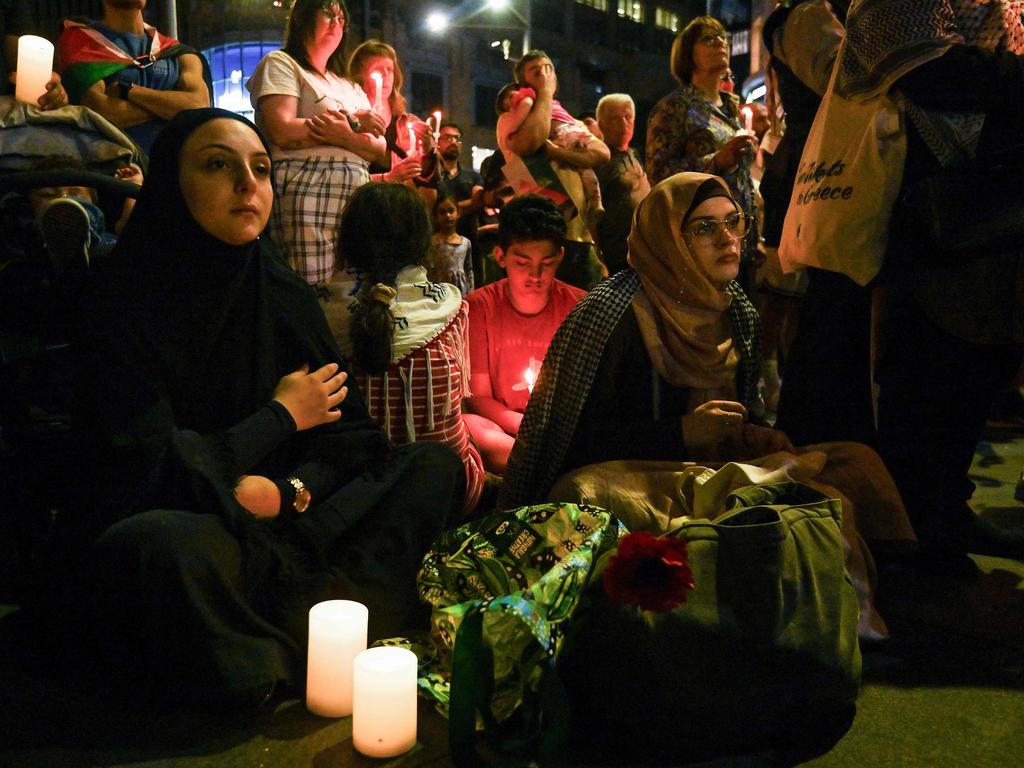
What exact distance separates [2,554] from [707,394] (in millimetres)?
2195

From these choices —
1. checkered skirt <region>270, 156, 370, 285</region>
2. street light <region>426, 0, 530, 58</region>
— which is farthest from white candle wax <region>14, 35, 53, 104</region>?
street light <region>426, 0, 530, 58</region>

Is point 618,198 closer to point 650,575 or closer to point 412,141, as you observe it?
point 412,141

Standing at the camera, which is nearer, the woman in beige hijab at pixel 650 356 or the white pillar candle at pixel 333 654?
the white pillar candle at pixel 333 654

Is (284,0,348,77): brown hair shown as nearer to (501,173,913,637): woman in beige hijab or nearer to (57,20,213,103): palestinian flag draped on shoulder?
(57,20,213,103): palestinian flag draped on shoulder

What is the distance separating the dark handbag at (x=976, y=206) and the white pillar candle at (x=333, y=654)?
1880mm

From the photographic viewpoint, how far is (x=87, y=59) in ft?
12.4

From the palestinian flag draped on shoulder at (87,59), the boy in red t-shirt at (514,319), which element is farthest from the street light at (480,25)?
the boy in red t-shirt at (514,319)

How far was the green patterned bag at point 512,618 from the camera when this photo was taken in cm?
184

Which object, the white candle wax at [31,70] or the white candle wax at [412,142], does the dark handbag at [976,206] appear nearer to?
the white candle wax at [31,70]

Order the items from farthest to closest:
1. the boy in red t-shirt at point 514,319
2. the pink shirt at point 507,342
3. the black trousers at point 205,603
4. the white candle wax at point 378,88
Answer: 1. the white candle wax at point 378,88
2. the pink shirt at point 507,342
3. the boy in red t-shirt at point 514,319
4. the black trousers at point 205,603

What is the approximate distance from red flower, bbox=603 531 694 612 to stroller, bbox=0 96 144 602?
57.9 inches

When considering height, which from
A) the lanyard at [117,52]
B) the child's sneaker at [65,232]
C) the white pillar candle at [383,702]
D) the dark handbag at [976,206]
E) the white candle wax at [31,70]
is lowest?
the white pillar candle at [383,702]

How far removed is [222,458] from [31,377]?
937 millimetres

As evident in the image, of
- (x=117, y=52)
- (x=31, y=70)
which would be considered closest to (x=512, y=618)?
(x=31, y=70)
